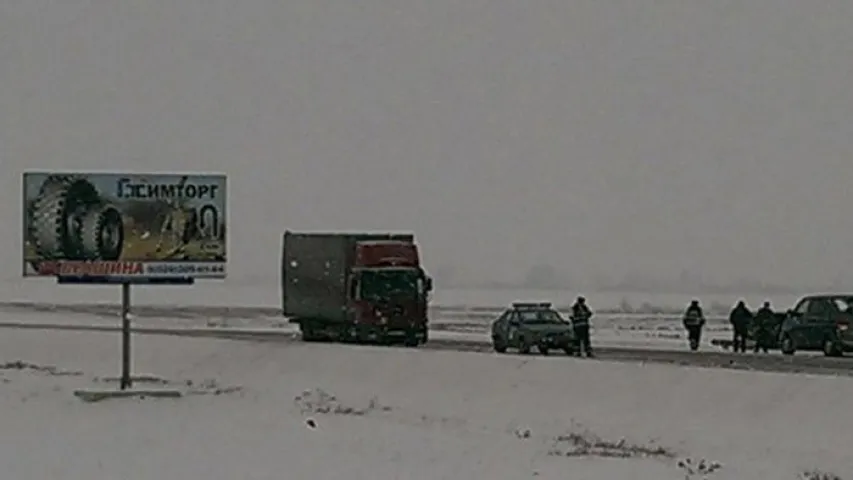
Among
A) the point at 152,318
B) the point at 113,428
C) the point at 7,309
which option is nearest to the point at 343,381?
the point at 113,428

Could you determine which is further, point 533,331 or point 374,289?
point 374,289

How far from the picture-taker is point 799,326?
41.6 metres

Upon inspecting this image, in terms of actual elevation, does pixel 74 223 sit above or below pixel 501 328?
above

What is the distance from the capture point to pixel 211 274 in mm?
37750

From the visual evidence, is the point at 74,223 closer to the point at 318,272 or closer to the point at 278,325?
the point at 318,272

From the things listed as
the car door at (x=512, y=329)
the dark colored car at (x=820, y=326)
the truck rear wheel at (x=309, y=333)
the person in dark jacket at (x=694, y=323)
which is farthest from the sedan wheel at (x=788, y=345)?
the truck rear wheel at (x=309, y=333)

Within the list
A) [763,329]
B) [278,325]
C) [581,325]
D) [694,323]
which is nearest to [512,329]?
[581,325]

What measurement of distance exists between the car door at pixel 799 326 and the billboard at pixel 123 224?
14681mm

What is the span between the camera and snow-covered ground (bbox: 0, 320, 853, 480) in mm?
21109

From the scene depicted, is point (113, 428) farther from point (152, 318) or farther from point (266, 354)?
point (152, 318)

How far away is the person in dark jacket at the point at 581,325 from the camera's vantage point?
1688 inches

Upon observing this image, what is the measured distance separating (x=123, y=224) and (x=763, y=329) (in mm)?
18189

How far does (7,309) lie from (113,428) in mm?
75801

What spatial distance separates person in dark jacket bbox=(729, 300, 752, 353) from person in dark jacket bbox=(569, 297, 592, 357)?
4.16 meters
